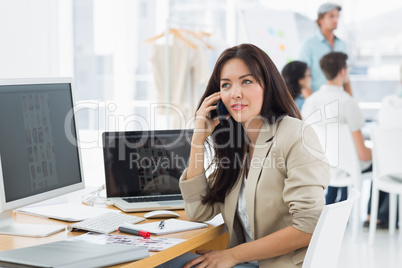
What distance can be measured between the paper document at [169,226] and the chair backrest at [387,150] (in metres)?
2.29

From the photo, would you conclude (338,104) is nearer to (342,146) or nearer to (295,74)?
(342,146)

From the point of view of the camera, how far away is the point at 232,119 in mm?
1939

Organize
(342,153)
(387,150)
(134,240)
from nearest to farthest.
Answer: (134,240) → (387,150) → (342,153)

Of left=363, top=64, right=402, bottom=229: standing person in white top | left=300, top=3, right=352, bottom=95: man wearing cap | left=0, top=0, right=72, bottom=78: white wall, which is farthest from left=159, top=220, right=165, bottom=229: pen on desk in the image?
left=300, top=3, right=352, bottom=95: man wearing cap

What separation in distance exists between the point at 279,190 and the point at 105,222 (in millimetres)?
564

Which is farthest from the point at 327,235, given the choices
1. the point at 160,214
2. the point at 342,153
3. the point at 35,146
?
the point at 342,153

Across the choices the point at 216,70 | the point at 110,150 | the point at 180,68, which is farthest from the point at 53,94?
the point at 180,68

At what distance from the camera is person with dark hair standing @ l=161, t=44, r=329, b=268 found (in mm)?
1642

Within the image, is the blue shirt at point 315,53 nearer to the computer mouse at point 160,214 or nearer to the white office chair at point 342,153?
the white office chair at point 342,153

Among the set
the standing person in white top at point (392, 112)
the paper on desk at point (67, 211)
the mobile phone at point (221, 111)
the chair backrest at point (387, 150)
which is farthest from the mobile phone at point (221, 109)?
the standing person in white top at point (392, 112)

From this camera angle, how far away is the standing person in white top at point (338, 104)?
389cm

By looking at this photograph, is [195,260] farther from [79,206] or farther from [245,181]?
[79,206]

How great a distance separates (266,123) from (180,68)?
294cm

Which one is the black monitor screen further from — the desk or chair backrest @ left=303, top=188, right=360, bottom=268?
chair backrest @ left=303, top=188, right=360, bottom=268
